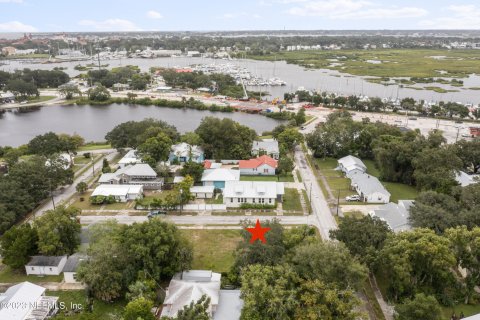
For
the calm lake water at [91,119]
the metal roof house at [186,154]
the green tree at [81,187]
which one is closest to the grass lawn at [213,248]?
the green tree at [81,187]

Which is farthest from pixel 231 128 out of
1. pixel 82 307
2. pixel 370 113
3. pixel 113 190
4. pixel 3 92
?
pixel 3 92

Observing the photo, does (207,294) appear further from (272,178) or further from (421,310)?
(272,178)

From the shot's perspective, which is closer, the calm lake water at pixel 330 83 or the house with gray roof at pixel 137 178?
the house with gray roof at pixel 137 178

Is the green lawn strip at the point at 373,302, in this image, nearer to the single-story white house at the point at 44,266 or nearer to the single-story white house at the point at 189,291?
the single-story white house at the point at 189,291

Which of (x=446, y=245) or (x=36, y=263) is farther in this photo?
(x=36, y=263)

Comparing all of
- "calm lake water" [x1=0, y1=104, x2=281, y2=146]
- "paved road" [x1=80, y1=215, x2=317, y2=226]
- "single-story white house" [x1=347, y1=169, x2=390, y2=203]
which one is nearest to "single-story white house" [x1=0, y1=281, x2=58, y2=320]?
"paved road" [x1=80, y1=215, x2=317, y2=226]

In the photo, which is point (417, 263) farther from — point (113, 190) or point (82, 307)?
point (113, 190)
